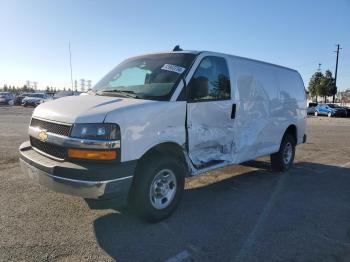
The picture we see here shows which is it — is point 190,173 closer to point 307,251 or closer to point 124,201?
point 124,201

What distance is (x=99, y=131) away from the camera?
154 inches

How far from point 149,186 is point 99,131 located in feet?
3.08

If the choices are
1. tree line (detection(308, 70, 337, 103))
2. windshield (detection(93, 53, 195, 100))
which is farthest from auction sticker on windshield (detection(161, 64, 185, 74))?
tree line (detection(308, 70, 337, 103))

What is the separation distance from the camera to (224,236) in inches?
167

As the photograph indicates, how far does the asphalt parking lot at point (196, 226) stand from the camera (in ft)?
12.4

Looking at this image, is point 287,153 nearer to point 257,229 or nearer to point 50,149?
point 257,229

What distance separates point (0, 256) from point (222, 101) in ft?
11.9

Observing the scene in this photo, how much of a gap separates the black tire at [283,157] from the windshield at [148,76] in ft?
12.0

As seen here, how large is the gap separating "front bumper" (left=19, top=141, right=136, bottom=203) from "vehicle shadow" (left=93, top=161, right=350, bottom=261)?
26cm

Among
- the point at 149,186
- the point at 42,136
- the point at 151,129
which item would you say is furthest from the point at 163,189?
the point at 42,136

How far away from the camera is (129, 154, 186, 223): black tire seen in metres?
4.28

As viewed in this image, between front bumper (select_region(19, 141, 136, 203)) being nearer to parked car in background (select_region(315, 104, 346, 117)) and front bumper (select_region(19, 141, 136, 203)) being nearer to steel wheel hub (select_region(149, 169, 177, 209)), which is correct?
steel wheel hub (select_region(149, 169, 177, 209))

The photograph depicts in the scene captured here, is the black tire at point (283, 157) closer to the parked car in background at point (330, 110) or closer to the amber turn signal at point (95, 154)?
the amber turn signal at point (95, 154)

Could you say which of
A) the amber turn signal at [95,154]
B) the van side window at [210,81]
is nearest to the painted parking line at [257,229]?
the amber turn signal at [95,154]
